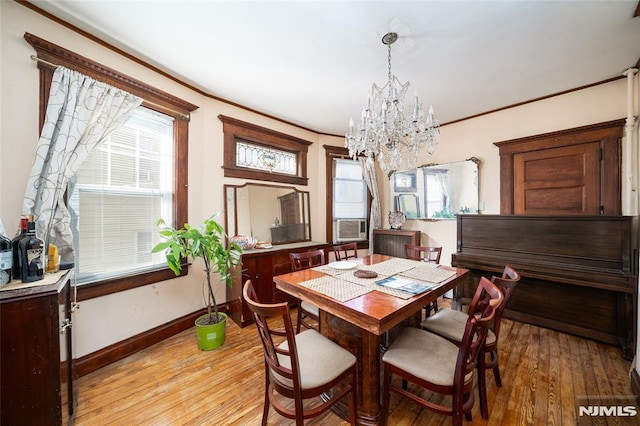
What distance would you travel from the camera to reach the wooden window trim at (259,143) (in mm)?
2977

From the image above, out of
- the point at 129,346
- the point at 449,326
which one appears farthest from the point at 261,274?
the point at 449,326

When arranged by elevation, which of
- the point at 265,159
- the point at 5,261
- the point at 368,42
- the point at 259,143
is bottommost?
the point at 5,261

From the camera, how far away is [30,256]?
1.25m

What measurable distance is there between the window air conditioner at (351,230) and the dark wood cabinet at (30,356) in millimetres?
3505

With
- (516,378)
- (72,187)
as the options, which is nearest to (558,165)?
(516,378)

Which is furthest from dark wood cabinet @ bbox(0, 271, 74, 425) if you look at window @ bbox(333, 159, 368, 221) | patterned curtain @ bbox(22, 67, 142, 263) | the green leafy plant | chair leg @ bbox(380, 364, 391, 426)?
window @ bbox(333, 159, 368, 221)

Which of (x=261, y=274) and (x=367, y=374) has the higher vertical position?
(x=261, y=274)

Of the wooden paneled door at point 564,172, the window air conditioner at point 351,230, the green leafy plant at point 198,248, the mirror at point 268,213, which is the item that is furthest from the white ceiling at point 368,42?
the window air conditioner at point 351,230

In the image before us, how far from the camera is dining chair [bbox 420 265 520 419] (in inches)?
56.7

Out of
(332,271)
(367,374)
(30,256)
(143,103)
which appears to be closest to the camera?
(30,256)

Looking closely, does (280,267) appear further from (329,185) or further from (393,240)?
(393,240)

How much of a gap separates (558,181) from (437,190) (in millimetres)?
1344

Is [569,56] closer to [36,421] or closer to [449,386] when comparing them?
[449,386]

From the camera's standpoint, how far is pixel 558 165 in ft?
9.14
